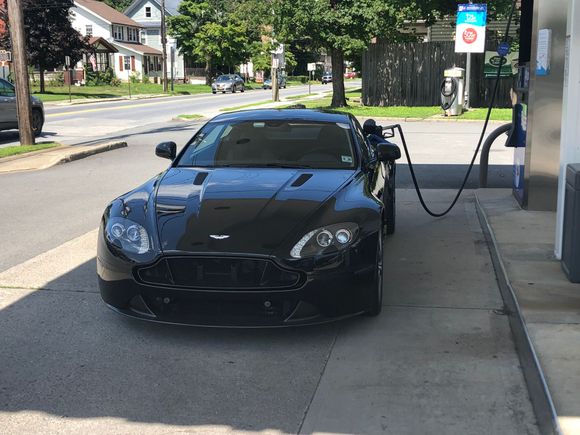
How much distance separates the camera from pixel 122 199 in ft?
17.4

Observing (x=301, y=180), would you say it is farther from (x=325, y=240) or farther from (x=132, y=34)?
(x=132, y=34)

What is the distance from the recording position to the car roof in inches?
257

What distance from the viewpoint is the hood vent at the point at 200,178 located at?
17.9 feet

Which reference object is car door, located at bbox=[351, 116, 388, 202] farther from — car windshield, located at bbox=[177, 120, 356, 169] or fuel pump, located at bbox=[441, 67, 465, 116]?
fuel pump, located at bbox=[441, 67, 465, 116]

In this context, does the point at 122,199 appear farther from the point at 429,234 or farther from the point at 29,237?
the point at 429,234

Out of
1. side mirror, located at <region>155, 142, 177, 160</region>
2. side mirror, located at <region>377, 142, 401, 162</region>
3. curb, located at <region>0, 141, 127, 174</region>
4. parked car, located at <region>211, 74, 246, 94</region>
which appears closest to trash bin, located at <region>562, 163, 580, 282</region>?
side mirror, located at <region>377, 142, 401, 162</region>

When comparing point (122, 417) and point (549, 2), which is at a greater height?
point (549, 2)

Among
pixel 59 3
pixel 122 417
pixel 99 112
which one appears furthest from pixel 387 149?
pixel 59 3

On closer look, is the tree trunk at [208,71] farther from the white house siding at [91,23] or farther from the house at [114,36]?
the white house siding at [91,23]

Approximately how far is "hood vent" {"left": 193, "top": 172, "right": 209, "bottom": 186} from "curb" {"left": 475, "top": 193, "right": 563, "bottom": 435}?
2.45m

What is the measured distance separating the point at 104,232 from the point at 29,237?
323cm

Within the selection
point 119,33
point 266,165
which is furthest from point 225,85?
point 266,165

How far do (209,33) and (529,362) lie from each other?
239 ft

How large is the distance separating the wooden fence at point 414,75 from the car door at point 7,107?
603 inches
